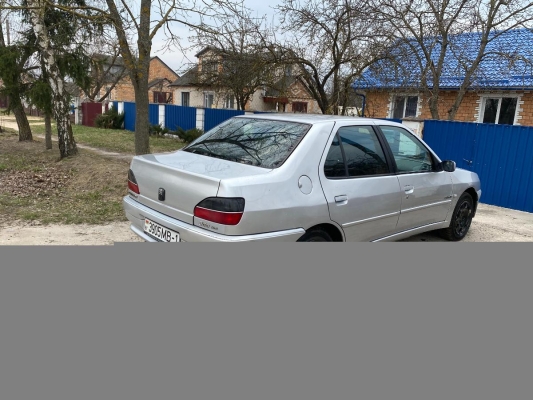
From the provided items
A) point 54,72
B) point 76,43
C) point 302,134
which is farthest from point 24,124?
point 302,134

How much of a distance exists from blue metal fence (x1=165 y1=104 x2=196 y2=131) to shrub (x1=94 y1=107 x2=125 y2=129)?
364 cm

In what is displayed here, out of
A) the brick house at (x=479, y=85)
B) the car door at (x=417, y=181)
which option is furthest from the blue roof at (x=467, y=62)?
the car door at (x=417, y=181)

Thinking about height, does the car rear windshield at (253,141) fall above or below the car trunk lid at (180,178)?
above

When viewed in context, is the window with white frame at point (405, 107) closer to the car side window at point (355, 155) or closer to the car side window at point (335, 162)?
the car side window at point (355, 155)


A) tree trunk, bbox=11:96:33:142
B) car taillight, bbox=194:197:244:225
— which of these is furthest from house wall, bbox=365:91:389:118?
car taillight, bbox=194:197:244:225

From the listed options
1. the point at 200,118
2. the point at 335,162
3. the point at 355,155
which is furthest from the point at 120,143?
the point at 335,162

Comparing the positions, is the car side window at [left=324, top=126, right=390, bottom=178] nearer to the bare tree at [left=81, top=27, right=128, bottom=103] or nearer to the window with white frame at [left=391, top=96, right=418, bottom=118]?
the bare tree at [left=81, top=27, right=128, bottom=103]

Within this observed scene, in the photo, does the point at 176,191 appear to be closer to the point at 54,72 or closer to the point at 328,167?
the point at 328,167

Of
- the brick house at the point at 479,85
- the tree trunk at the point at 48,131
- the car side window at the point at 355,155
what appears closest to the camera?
the car side window at the point at 355,155

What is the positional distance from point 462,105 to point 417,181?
1330 centimetres

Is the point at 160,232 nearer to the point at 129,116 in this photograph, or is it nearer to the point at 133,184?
Result: the point at 133,184

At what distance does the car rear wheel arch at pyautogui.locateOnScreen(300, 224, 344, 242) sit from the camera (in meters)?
3.50

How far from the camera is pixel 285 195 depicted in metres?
3.28

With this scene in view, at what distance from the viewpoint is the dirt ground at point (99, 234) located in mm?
5211
